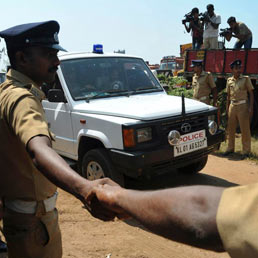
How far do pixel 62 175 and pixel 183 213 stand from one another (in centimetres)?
52

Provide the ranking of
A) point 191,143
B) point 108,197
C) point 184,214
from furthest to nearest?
point 191,143 → point 108,197 → point 184,214

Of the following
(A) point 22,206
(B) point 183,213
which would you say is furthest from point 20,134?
(B) point 183,213

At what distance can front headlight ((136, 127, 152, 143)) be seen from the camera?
3.71 m

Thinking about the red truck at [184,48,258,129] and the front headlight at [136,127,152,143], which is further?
the red truck at [184,48,258,129]

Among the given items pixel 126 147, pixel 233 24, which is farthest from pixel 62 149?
pixel 233 24

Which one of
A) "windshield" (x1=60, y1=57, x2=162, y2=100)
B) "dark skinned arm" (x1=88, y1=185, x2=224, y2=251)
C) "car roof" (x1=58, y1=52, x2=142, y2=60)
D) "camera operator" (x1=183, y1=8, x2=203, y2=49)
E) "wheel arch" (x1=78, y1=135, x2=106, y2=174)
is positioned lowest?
"wheel arch" (x1=78, y1=135, x2=106, y2=174)

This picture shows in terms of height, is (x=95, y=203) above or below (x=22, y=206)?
above

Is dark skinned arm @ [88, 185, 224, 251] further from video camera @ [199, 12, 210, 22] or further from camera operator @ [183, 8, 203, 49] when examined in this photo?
camera operator @ [183, 8, 203, 49]

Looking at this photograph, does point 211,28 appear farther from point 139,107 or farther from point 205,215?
point 205,215

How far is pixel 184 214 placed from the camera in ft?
2.71

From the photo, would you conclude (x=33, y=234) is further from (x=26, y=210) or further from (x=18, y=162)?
(x=18, y=162)

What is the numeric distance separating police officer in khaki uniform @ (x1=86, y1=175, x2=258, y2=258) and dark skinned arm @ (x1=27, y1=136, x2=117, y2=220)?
0.71 feet

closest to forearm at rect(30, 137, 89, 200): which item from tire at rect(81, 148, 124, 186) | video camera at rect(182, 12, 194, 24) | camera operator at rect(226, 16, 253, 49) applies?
tire at rect(81, 148, 124, 186)

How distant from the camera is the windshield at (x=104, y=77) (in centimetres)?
453
